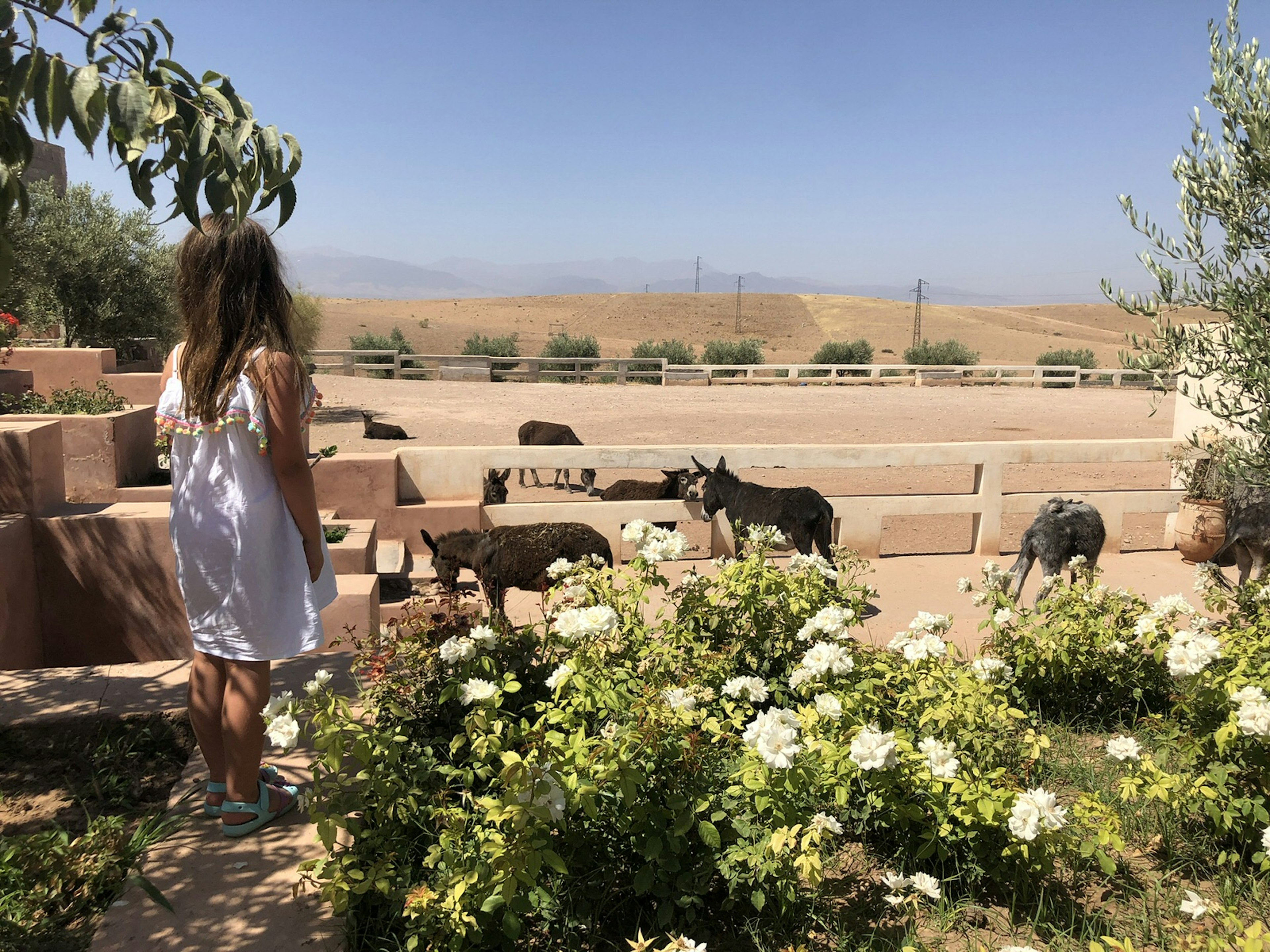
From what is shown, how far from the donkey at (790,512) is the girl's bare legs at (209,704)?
14.1 feet

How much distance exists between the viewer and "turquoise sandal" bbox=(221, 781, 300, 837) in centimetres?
274

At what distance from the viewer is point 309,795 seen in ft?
7.47

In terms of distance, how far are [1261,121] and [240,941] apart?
18.7 feet

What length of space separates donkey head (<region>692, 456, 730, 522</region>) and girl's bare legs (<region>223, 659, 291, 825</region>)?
5143 mm

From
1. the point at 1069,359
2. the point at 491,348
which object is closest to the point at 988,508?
the point at 491,348

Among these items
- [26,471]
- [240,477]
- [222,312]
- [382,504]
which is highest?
[222,312]

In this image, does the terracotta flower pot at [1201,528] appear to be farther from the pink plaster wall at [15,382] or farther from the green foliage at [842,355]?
the green foliage at [842,355]

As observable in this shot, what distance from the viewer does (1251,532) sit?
20.6 feet

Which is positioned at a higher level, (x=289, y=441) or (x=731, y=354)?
(x=731, y=354)

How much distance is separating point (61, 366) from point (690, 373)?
69.8 ft

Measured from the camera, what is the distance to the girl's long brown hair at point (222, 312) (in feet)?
8.53

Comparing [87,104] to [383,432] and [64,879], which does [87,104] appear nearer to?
[64,879]

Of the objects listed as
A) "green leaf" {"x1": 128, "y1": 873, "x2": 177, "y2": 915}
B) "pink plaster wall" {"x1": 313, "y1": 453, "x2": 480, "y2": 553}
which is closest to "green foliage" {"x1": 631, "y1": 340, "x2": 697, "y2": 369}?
"pink plaster wall" {"x1": 313, "y1": 453, "x2": 480, "y2": 553}

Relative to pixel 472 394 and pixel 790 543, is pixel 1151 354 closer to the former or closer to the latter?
pixel 790 543
